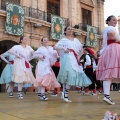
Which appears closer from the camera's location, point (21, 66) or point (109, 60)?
point (109, 60)

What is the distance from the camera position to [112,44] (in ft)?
15.6

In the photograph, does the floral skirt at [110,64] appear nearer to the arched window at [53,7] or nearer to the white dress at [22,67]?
the white dress at [22,67]

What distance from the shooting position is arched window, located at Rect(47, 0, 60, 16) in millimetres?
17694

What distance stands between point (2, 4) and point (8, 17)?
34.5 inches

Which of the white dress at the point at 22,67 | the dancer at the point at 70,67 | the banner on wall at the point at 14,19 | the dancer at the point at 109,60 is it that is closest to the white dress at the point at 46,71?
the dancer at the point at 70,67

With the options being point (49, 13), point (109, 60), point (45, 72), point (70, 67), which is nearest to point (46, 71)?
point (45, 72)

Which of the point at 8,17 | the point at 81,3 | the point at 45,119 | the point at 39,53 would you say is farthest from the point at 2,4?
A: the point at 45,119

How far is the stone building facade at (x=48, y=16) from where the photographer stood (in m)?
15.8

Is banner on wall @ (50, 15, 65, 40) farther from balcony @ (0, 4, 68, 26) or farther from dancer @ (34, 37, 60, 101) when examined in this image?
dancer @ (34, 37, 60, 101)

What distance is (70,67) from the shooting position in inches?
211

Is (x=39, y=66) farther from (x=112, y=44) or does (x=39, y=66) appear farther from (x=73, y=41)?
(x=112, y=44)

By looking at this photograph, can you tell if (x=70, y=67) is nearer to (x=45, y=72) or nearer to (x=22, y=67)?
(x=45, y=72)

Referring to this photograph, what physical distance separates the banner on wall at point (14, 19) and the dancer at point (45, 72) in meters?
8.64

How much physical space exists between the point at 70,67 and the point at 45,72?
0.88 metres
